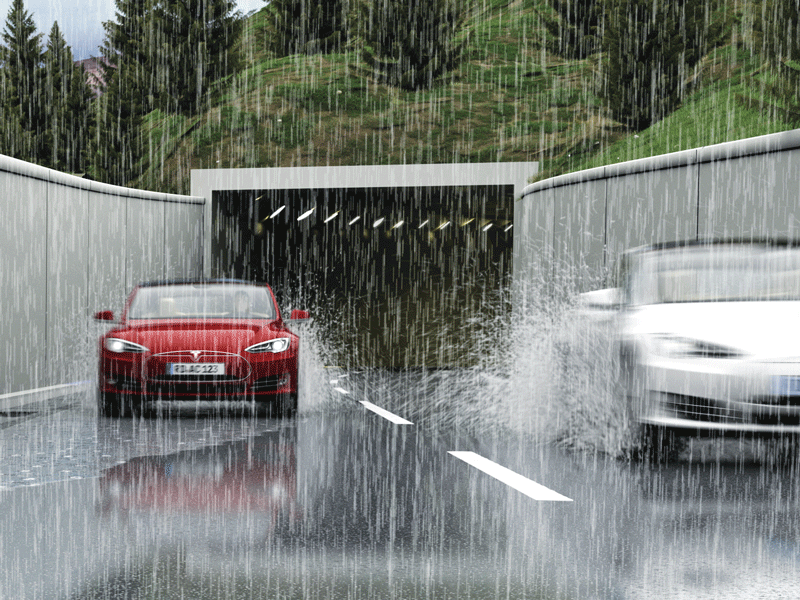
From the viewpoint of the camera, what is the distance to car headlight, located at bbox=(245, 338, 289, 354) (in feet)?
34.6

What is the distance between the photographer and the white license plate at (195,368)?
10.3 m

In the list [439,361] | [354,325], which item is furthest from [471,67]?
[439,361]

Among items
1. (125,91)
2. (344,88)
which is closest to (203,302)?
(125,91)

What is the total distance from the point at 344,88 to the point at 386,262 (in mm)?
44650

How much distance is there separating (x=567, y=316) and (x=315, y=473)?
431 cm

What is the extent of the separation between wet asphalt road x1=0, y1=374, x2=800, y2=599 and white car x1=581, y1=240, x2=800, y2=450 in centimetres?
47

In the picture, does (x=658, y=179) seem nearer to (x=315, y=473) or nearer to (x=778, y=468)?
(x=778, y=468)

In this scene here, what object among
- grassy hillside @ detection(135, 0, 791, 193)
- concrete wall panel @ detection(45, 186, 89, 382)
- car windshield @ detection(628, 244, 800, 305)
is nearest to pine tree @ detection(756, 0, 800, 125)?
concrete wall panel @ detection(45, 186, 89, 382)

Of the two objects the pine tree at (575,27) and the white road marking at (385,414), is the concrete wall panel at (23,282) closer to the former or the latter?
the white road marking at (385,414)

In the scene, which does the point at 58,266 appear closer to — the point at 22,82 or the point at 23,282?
the point at 23,282

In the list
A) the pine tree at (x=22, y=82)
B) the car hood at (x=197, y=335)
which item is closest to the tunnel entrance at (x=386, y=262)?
the car hood at (x=197, y=335)

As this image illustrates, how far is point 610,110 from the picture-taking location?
159ft

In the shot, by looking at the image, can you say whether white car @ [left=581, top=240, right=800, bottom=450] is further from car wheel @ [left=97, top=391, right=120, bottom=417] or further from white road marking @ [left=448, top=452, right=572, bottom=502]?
car wheel @ [left=97, top=391, right=120, bottom=417]

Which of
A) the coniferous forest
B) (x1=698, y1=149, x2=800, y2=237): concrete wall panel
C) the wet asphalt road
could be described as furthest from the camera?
the coniferous forest
